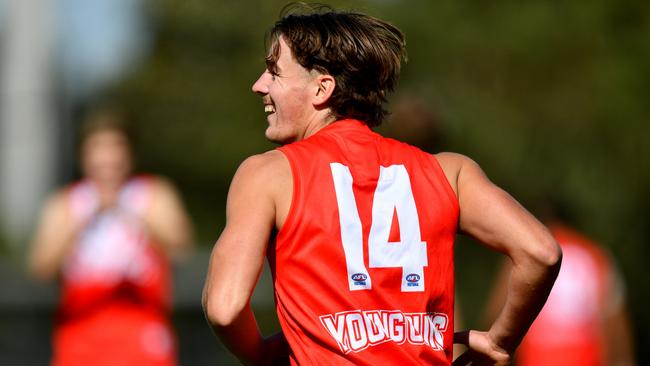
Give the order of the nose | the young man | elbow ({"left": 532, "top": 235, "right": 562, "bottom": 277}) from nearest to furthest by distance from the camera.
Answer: the young man < elbow ({"left": 532, "top": 235, "right": 562, "bottom": 277}) < the nose

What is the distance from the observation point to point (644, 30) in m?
13.4

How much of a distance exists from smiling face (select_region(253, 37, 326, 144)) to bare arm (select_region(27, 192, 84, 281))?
3240mm

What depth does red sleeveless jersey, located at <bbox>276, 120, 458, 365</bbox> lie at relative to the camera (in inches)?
137

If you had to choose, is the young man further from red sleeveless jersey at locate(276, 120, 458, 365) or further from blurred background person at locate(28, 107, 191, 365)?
blurred background person at locate(28, 107, 191, 365)

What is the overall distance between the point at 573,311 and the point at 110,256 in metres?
4.30

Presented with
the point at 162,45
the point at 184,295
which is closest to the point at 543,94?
the point at 184,295

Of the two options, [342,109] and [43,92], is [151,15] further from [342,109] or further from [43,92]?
[342,109]

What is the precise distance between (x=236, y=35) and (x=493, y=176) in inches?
505

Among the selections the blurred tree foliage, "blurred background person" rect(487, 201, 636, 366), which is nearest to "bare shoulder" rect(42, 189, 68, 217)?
"blurred background person" rect(487, 201, 636, 366)

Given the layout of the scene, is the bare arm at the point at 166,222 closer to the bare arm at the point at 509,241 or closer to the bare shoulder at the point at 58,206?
the bare shoulder at the point at 58,206

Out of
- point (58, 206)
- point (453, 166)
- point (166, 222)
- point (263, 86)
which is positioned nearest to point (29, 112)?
point (58, 206)

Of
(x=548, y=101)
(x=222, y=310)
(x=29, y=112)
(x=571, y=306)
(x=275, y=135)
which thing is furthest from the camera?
(x=29, y=112)

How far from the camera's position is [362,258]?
351 cm

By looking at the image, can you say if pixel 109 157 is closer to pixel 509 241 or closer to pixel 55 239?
pixel 55 239
